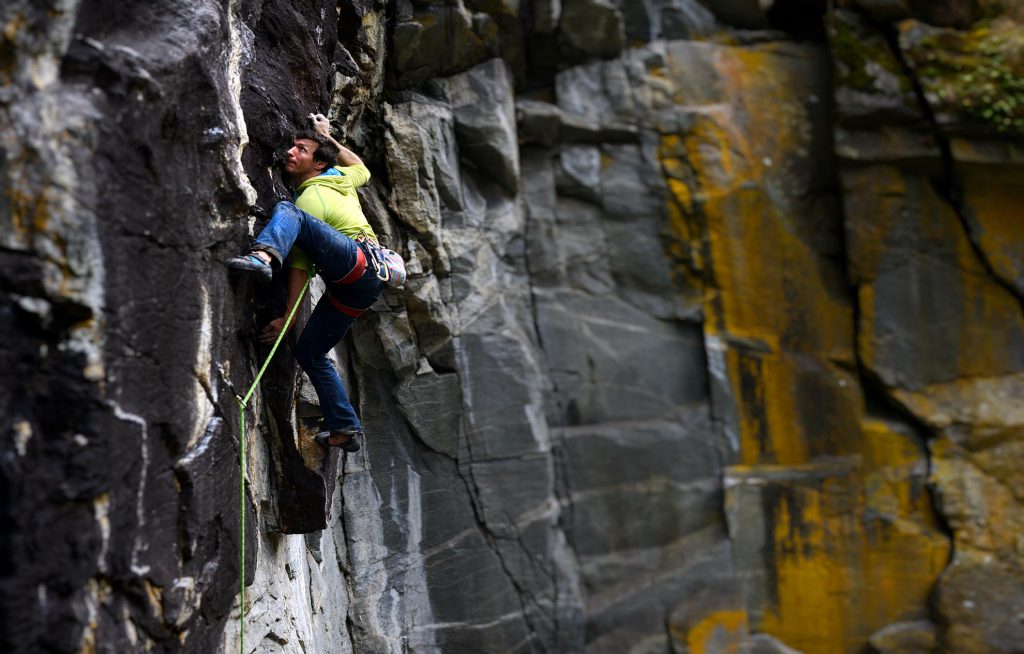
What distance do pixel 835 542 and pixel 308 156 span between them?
627cm

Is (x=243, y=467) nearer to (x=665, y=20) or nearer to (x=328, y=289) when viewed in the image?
(x=328, y=289)

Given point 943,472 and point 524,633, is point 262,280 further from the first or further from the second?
point 943,472

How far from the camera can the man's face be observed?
16.5 ft

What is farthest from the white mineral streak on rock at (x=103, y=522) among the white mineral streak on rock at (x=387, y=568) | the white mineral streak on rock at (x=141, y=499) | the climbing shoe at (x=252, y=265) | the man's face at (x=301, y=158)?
the white mineral streak on rock at (x=387, y=568)

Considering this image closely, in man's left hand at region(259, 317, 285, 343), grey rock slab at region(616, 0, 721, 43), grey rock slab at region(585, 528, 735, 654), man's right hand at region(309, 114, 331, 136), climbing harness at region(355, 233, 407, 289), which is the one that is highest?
grey rock slab at region(616, 0, 721, 43)

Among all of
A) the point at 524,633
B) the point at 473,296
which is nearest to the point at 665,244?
the point at 473,296

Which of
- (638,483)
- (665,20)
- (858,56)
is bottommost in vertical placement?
(638,483)

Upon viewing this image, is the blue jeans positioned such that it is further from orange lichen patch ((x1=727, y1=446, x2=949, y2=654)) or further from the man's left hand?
orange lichen patch ((x1=727, y1=446, x2=949, y2=654))

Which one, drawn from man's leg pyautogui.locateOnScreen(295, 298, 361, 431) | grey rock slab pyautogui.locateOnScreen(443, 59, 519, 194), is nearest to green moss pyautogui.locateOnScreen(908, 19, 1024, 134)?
grey rock slab pyautogui.locateOnScreen(443, 59, 519, 194)

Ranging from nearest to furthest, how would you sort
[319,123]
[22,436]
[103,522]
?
1. [22,436]
2. [103,522]
3. [319,123]

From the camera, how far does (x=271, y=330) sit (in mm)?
4844

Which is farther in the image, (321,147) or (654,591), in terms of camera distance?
(654,591)

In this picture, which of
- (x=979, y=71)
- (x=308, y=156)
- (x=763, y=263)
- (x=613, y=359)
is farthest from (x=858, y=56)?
(x=308, y=156)

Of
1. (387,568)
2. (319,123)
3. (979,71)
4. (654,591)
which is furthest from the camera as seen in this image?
(654,591)
